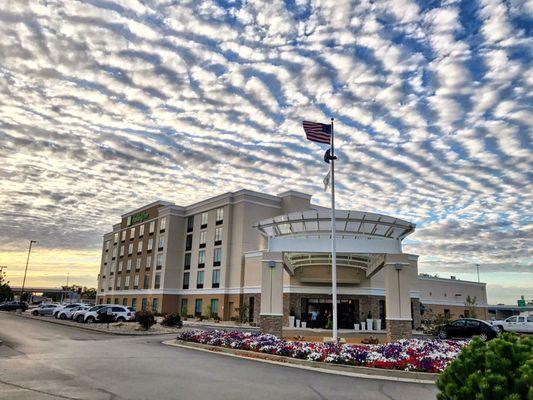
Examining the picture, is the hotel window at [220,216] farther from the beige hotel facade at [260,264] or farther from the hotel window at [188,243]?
the hotel window at [188,243]

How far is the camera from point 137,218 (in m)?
73.2

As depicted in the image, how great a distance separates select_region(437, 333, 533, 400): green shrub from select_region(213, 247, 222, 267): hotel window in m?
49.3

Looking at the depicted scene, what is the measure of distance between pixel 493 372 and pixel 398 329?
17829mm

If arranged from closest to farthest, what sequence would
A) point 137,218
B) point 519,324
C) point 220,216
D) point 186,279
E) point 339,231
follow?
point 339,231 < point 519,324 < point 220,216 < point 186,279 < point 137,218

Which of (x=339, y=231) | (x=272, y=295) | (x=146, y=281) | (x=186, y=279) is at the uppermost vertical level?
(x=339, y=231)

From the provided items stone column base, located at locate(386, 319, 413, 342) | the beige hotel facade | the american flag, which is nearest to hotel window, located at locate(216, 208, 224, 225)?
the beige hotel facade

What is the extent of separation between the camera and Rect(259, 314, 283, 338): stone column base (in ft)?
70.9

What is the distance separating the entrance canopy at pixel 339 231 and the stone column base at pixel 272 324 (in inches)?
137

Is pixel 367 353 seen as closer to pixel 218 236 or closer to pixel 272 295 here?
pixel 272 295

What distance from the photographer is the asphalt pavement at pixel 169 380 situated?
9781 mm

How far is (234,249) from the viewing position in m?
52.9

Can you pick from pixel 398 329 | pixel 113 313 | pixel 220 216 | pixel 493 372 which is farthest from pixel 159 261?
pixel 493 372

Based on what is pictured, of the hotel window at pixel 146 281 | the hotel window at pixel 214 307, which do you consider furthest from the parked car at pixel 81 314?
the hotel window at pixel 146 281

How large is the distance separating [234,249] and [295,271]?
45.0ft
